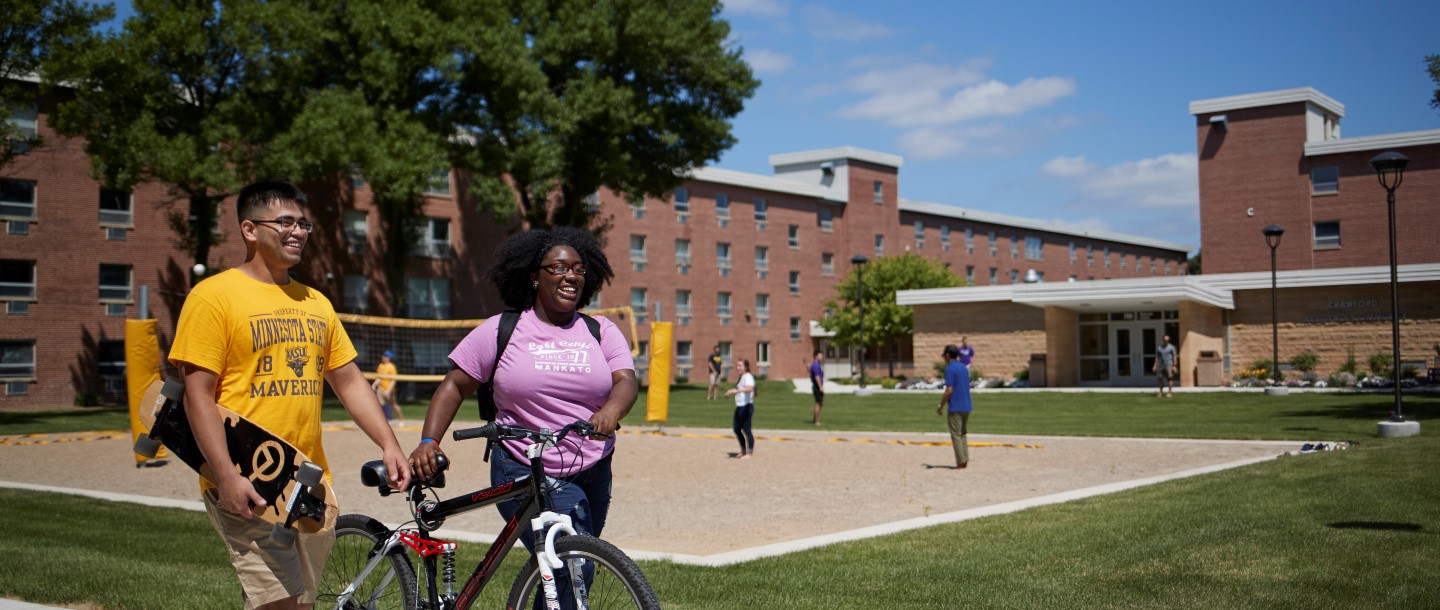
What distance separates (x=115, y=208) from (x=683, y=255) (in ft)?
101

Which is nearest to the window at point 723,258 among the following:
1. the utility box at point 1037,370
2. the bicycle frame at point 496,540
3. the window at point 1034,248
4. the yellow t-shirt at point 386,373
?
the utility box at point 1037,370

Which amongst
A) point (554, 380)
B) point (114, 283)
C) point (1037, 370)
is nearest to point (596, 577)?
point (554, 380)

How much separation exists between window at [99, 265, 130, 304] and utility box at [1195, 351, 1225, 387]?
127 feet

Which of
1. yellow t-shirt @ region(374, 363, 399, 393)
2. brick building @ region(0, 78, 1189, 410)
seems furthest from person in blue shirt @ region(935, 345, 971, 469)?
brick building @ region(0, 78, 1189, 410)

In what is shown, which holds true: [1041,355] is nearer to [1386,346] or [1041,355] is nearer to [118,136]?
[1386,346]

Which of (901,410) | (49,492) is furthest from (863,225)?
(49,492)

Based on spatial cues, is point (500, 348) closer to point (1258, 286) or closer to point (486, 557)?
point (486, 557)

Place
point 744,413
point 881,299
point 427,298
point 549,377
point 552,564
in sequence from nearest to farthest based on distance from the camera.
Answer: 1. point 552,564
2. point 549,377
3. point 744,413
4. point 427,298
5. point 881,299

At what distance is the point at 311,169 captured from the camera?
1427 inches

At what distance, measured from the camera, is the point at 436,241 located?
52.9 meters

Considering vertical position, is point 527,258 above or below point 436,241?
below

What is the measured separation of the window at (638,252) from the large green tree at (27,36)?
3287 cm

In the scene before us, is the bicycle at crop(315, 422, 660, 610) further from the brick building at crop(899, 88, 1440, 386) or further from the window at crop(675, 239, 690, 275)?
the window at crop(675, 239, 690, 275)

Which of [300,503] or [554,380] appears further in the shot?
[554,380]
